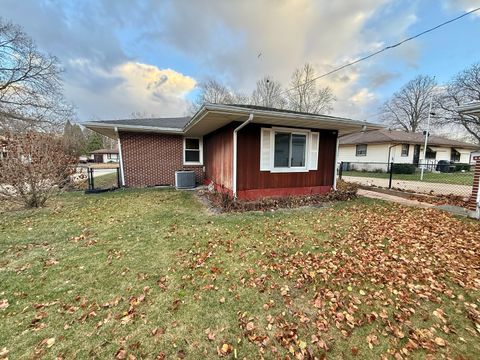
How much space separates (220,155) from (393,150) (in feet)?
63.4

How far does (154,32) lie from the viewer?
35.7ft

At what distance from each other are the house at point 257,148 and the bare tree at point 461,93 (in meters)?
24.0

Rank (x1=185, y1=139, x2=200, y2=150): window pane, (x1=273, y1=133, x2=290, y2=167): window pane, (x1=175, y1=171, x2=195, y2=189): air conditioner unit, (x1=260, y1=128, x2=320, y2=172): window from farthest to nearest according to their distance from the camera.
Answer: (x1=185, y1=139, x2=200, y2=150): window pane → (x1=175, y1=171, x2=195, y2=189): air conditioner unit → (x1=273, y1=133, x2=290, y2=167): window pane → (x1=260, y1=128, x2=320, y2=172): window

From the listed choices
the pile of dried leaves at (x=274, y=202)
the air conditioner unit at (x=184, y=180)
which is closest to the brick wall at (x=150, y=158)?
the air conditioner unit at (x=184, y=180)

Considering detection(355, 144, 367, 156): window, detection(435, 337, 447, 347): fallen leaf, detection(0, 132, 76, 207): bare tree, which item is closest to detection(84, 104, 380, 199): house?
detection(0, 132, 76, 207): bare tree

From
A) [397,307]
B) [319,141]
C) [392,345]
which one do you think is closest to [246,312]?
[392,345]

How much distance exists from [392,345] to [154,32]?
14209 mm

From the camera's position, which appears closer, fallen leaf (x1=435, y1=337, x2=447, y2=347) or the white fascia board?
fallen leaf (x1=435, y1=337, x2=447, y2=347)

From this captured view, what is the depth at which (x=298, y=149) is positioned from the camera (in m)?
7.23

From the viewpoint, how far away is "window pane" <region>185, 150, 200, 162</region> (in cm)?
1070

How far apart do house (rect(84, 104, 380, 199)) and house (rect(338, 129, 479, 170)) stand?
37.8ft

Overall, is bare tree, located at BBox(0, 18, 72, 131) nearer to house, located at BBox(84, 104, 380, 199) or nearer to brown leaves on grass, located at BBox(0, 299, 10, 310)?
house, located at BBox(84, 104, 380, 199)

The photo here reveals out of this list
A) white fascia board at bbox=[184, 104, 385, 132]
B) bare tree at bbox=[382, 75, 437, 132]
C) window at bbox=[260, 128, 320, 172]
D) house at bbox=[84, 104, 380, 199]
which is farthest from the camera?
bare tree at bbox=[382, 75, 437, 132]

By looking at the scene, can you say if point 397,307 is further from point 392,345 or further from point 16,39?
point 16,39
